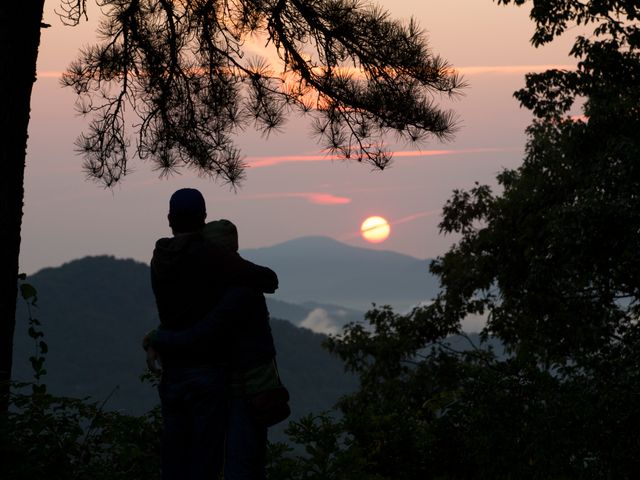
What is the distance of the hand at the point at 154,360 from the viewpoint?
157 inches

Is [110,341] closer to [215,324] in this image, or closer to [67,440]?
[67,440]

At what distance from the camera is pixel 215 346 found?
150 inches

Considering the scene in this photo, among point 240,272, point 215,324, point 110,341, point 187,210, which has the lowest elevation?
point 215,324

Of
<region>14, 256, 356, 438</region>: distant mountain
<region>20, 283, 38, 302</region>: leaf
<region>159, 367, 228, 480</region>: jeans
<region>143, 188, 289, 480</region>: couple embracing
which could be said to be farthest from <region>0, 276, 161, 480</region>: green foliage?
<region>14, 256, 356, 438</region>: distant mountain

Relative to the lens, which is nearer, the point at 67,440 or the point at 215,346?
the point at 215,346

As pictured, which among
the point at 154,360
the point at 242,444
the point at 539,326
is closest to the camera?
the point at 242,444

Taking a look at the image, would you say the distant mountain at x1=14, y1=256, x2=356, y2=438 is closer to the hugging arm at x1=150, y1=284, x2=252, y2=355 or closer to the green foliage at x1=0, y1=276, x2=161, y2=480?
the green foliage at x1=0, y1=276, x2=161, y2=480

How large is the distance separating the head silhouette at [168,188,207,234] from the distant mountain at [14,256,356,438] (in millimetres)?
120036

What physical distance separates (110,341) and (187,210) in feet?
524

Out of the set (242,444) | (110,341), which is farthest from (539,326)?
(110,341)

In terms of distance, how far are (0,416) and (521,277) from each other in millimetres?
18940

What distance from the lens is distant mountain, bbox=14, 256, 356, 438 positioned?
138 metres

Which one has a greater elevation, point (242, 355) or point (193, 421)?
point (242, 355)

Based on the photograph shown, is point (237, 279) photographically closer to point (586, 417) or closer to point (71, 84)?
point (586, 417)
